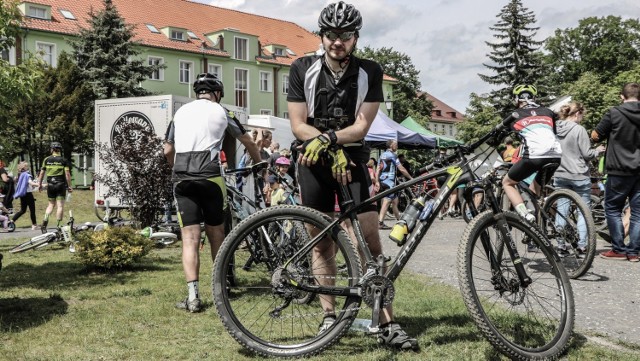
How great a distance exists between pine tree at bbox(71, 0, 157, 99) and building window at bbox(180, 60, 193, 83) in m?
11.2

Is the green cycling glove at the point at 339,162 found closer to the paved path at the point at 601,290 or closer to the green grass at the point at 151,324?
the green grass at the point at 151,324

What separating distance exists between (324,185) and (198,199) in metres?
1.72

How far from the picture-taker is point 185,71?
49406 millimetres

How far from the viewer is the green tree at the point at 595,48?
5991 centimetres

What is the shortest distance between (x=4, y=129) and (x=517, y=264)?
230 inches

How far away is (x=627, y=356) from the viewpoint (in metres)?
3.67

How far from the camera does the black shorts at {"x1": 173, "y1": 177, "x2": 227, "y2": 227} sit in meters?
5.21

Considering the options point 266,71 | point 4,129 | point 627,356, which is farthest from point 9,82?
point 266,71

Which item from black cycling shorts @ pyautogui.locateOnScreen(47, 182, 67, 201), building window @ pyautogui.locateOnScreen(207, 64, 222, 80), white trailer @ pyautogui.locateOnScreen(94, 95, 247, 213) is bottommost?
black cycling shorts @ pyautogui.locateOnScreen(47, 182, 67, 201)

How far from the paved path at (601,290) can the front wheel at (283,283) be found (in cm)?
95

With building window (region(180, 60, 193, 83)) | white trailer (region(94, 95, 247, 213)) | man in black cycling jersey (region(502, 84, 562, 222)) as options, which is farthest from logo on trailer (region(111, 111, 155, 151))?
building window (region(180, 60, 193, 83))

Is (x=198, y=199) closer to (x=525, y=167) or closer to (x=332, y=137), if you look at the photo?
(x=332, y=137)

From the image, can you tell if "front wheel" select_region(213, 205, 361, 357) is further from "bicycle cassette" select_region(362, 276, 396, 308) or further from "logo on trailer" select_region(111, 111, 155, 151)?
"logo on trailer" select_region(111, 111, 155, 151)

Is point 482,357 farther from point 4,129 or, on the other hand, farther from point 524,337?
point 4,129
